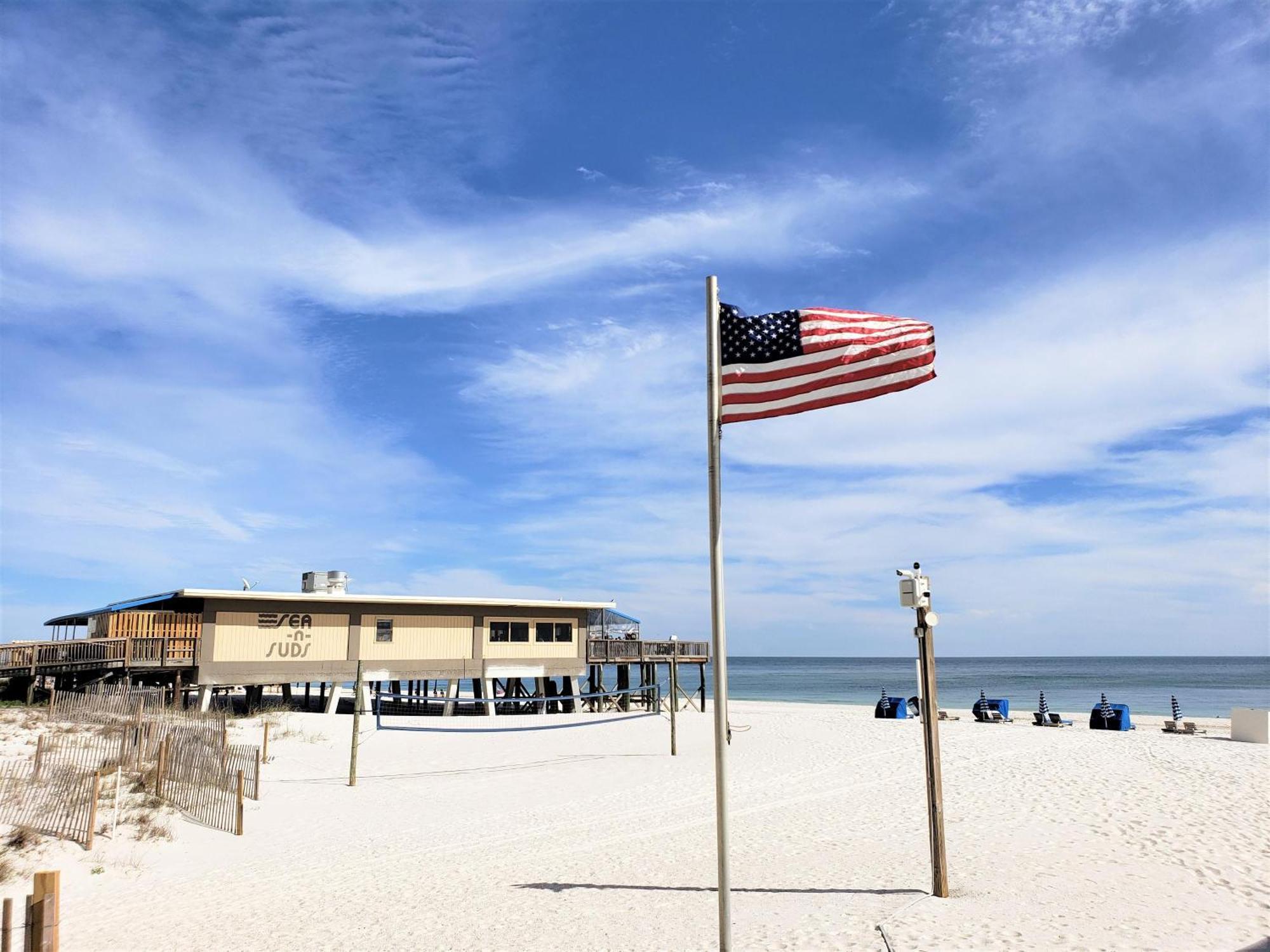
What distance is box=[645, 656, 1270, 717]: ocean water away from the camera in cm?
7625

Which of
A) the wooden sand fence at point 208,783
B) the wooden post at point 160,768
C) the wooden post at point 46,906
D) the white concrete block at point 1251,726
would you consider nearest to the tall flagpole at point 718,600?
the wooden post at point 46,906

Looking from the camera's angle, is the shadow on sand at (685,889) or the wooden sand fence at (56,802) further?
the wooden sand fence at (56,802)

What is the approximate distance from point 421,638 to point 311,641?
165 inches

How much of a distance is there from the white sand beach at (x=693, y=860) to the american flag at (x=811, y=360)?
212 inches

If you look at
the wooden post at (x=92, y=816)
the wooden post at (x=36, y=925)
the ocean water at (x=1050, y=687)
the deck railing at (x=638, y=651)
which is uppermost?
the deck railing at (x=638, y=651)

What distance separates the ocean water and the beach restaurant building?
39795 mm

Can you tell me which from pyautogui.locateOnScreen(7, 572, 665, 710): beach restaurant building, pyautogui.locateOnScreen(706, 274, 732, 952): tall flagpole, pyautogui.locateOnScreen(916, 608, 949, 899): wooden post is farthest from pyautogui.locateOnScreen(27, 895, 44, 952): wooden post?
pyautogui.locateOnScreen(7, 572, 665, 710): beach restaurant building

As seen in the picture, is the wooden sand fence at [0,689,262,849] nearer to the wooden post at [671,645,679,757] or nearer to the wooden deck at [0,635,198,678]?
the wooden deck at [0,635,198,678]

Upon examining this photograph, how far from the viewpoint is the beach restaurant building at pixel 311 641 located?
A: 29750mm

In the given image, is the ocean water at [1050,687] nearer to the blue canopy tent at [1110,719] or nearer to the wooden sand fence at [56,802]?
the blue canopy tent at [1110,719]

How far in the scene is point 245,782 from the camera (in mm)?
17594

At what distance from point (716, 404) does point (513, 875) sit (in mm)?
7714

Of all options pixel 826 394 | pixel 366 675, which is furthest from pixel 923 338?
pixel 366 675

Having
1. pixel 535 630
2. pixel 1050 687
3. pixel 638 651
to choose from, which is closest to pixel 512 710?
pixel 535 630
